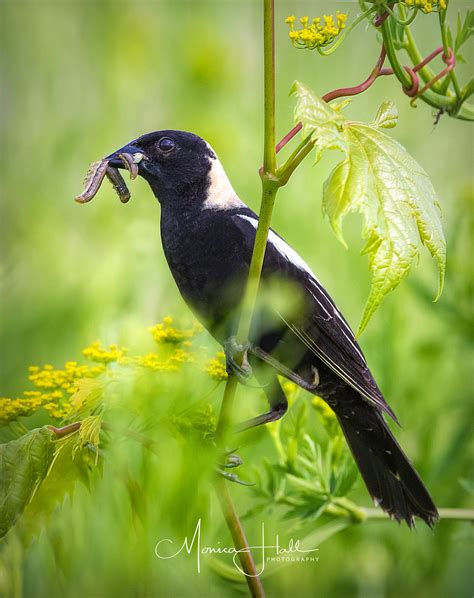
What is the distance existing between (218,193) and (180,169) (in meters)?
0.06

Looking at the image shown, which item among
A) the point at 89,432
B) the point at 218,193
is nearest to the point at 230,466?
the point at 89,432

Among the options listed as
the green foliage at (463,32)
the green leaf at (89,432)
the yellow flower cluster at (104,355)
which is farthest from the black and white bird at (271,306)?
the green foliage at (463,32)

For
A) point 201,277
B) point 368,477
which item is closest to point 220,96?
point 201,277

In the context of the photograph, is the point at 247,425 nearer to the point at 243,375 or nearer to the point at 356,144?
the point at 243,375

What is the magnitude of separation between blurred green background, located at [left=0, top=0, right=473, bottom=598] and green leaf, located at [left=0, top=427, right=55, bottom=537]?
15 cm

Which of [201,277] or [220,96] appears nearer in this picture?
[201,277]

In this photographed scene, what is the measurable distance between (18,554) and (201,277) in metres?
0.42

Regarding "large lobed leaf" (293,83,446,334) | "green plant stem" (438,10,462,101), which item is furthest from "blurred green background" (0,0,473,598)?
"large lobed leaf" (293,83,446,334)

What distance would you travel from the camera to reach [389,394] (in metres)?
1.29

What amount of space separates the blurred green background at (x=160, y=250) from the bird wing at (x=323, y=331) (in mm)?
180

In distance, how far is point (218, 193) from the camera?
113 centimetres

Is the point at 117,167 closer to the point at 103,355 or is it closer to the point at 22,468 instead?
the point at 103,355

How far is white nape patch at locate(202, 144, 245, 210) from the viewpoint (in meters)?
1.11

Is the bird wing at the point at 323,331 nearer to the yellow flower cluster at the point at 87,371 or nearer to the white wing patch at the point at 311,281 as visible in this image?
the white wing patch at the point at 311,281
